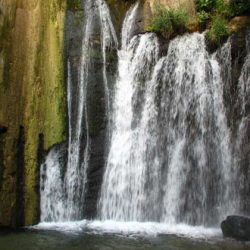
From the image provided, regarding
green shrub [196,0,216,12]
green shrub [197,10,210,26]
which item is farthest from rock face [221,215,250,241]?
green shrub [196,0,216,12]

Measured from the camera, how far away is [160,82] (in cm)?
1215

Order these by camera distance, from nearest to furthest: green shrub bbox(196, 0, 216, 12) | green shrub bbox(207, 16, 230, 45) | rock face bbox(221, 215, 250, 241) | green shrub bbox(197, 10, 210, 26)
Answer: rock face bbox(221, 215, 250, 241), green shrub bbox(207, 16, 230, 45), green shrub bbox(197, 10, 210, 26), green shrub bbox(196, 0, 216, 12)

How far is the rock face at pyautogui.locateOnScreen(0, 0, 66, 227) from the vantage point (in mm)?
10906

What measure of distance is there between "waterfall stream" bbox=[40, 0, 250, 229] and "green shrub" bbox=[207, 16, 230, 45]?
0.23 m

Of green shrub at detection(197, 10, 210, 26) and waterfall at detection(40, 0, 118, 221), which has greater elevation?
green shrub at detection(197, 10, 210, 26)

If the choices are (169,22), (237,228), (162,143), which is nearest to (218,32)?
(169,22)

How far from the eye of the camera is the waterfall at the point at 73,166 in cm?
1132

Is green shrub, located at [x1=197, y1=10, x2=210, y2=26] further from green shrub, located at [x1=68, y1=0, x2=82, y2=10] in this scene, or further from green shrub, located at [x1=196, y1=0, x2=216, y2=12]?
green shrub, located at [x1=68, y1=0, x2=82, y2=10]

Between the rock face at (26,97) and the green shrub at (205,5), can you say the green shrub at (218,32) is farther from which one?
the rock face at (26,97)

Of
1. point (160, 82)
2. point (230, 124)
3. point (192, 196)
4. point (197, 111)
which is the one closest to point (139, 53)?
point (160, 82)

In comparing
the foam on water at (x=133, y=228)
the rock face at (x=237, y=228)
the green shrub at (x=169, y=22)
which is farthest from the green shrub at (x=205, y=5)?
the rock face at (x=237, y=228)

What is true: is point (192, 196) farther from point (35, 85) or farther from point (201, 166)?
point (35, 85)

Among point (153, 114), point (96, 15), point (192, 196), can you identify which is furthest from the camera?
point (96, 15)

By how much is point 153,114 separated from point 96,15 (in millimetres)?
3370
